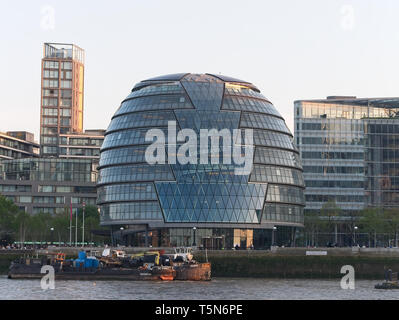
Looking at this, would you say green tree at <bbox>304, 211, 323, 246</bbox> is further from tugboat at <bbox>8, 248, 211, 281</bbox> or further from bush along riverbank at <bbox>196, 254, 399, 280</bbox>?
tugboat at <bbox>8, 248, 211, 281</bbox>

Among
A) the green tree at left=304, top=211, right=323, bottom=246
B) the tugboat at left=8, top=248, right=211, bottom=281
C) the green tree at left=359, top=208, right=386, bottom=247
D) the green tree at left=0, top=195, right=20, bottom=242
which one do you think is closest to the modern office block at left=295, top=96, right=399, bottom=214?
the green tree at left=304, top=211, right=323, bottom=246

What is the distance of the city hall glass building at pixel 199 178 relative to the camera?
490 feet

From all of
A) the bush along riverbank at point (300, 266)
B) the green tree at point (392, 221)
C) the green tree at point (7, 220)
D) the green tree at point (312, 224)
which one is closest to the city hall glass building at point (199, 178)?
the green tree at point (312, 224)

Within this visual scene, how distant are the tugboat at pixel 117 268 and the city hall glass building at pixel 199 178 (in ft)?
97.6

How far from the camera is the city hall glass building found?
149 m

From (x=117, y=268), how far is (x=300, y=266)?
2696 centimetres

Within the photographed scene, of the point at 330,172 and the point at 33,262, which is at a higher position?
the point at 330,172

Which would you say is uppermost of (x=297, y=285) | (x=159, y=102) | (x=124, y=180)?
(x=159, y=102)
